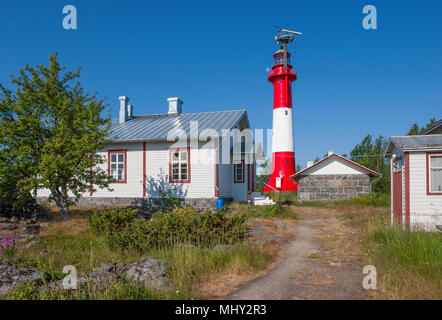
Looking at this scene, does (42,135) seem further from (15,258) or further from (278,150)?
(278,150)

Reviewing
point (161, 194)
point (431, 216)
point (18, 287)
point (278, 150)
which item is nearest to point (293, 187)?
point (278, 150)

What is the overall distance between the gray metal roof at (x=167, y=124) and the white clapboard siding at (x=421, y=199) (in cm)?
924

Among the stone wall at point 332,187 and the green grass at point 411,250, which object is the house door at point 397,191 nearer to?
the green grass at point 411,250

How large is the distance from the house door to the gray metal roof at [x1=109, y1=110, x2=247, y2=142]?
8.53 metres

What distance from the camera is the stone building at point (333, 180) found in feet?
68.1

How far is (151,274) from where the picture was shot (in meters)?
5.81

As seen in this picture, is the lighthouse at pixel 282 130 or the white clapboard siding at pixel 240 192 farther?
the lighthouse at pixel 282 130

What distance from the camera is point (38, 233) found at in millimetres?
10422

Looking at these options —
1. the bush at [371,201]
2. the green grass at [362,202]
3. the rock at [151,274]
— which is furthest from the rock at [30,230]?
the bush at [371,201]

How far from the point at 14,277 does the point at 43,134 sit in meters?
7.72

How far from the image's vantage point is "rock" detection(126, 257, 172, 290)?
5359 millimetres

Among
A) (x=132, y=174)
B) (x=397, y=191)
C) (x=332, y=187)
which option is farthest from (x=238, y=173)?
(x=397, y=191)

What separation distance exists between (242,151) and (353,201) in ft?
27.1
